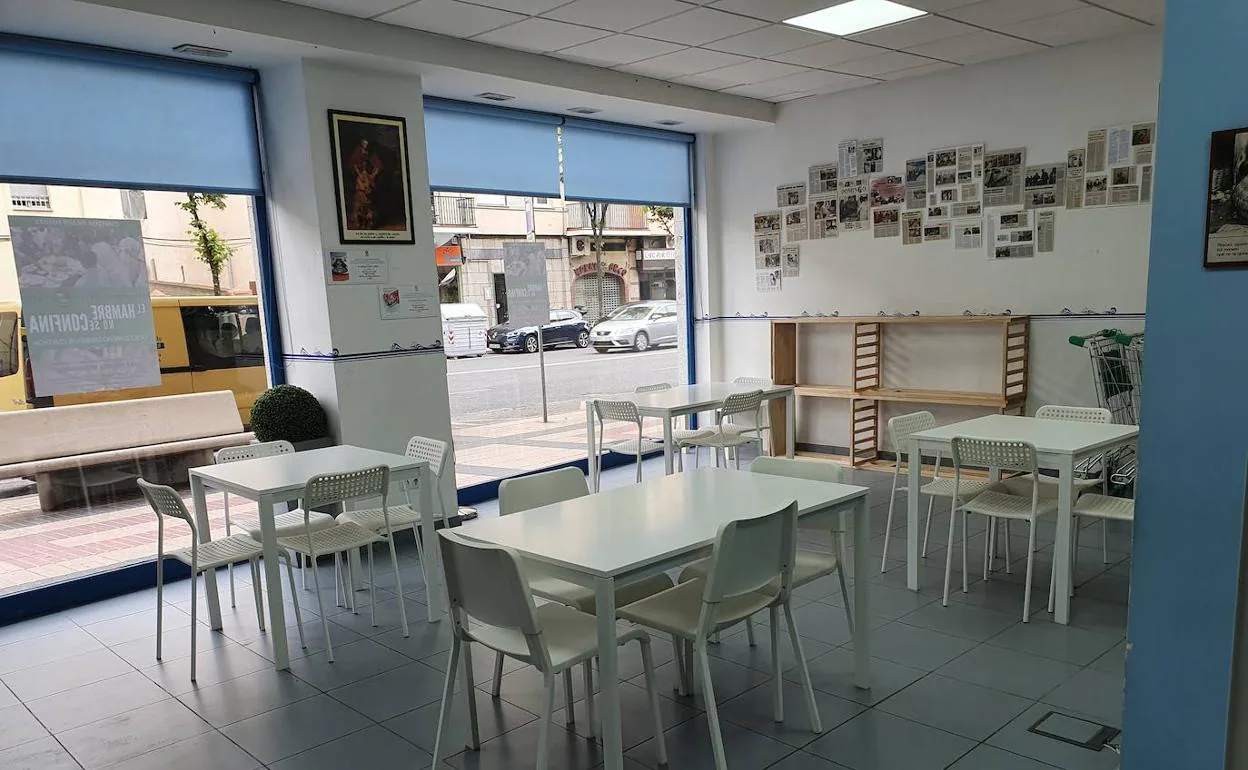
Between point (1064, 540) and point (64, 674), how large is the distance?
14.9ft

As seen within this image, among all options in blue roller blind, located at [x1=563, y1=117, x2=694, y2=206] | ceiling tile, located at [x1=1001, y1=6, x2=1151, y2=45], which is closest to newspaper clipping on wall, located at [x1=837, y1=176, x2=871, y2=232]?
blue roller blind, located at [x1=563, y1=117, x2=694, y2=206]

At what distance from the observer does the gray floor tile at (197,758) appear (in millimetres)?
2961

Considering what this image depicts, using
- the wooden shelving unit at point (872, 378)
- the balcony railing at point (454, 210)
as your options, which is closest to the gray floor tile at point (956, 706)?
the wooden shelving unit at point (872, 378)

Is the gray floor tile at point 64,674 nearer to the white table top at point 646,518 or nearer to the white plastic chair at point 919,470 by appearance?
the white table top at point 646,518

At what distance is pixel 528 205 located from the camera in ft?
23.3

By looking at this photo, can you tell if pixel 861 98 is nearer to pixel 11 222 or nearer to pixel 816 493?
pixel 816 493

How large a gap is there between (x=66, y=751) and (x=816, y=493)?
2.98 m

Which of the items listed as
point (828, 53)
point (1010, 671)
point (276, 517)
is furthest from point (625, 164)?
point (1010, 671)

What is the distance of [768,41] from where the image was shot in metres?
5.61

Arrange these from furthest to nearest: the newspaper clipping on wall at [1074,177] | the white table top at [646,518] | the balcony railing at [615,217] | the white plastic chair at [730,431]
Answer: the balcony railing at [615,217], the newspaper clipping on wall at [1074,177], the white plastic chair at [730,431], the white table top at [646,518]

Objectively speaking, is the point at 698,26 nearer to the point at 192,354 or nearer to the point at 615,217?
the point at 615,217

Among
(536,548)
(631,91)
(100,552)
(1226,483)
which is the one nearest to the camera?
(1226,483)

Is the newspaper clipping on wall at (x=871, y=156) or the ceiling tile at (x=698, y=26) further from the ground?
the ceiling tile at (x=698, y=26)

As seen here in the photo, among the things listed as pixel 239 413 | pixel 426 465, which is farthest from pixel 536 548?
pixel 239 413
